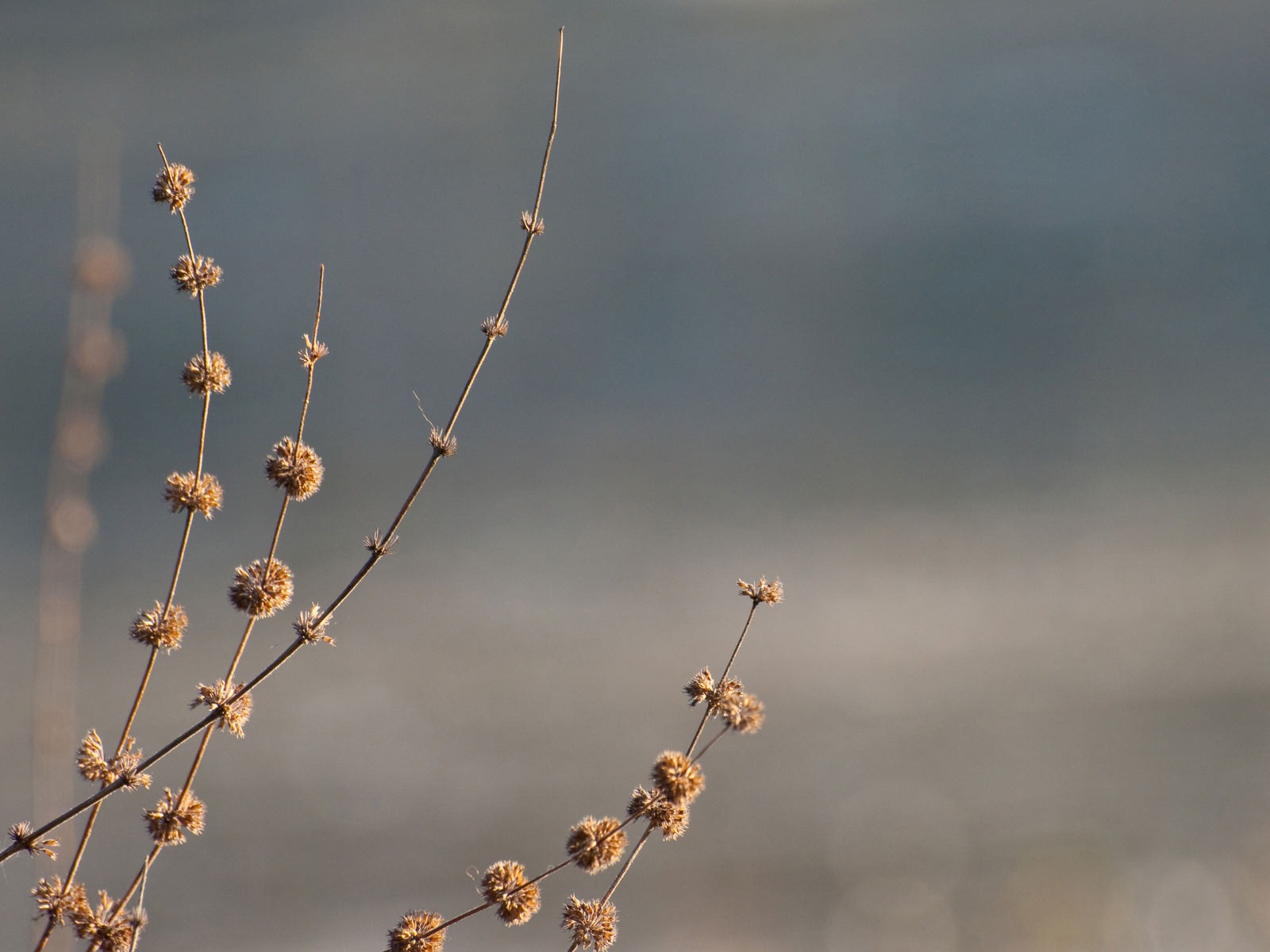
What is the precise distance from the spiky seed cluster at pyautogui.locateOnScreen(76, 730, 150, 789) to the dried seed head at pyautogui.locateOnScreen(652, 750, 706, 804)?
0.39m

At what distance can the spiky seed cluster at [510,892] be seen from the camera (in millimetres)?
843

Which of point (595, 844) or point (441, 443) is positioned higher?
point (441, 443)

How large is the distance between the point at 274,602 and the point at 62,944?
2.09 feet

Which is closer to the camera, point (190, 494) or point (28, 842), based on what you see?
point (28, 842)

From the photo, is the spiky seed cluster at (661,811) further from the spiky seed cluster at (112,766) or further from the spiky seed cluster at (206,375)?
the spiky seed cluster at (206,375)

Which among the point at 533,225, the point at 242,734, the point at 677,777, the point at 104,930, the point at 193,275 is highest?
the point at 533,225

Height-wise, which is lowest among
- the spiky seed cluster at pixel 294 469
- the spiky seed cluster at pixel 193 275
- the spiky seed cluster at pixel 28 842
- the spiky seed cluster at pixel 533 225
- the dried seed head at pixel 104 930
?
the dried seed head at pixel 104 930

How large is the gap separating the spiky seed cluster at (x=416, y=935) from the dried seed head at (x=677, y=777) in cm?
20

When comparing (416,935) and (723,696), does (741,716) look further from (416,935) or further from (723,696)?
(416,935)

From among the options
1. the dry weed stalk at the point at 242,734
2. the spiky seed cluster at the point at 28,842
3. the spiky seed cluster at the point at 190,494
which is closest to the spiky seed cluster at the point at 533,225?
the dry weed stalk at the point at 242,734

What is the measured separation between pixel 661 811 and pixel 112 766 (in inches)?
17.0

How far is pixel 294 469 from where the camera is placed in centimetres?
90

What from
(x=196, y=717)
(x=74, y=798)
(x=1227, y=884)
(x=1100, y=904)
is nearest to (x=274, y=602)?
(x=74, y=798)

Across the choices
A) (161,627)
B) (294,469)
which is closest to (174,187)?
(294,469)
